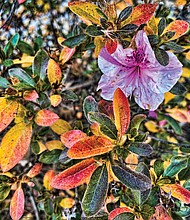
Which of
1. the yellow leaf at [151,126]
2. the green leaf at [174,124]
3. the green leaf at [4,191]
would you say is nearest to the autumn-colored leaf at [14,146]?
the green leaf at [4,191]

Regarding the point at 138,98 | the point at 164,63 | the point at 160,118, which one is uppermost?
the point at 164,63

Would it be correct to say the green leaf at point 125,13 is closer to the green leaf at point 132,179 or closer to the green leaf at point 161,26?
the green leaf at point 161,26

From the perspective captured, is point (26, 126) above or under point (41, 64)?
under

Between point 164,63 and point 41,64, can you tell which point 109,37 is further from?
point 41,64

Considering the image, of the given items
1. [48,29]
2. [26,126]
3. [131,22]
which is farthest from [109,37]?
[48,29]

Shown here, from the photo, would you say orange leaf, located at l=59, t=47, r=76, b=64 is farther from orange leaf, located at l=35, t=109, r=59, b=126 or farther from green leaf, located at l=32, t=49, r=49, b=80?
orange leaf, located at l=35, t=109, r=59, b=126
